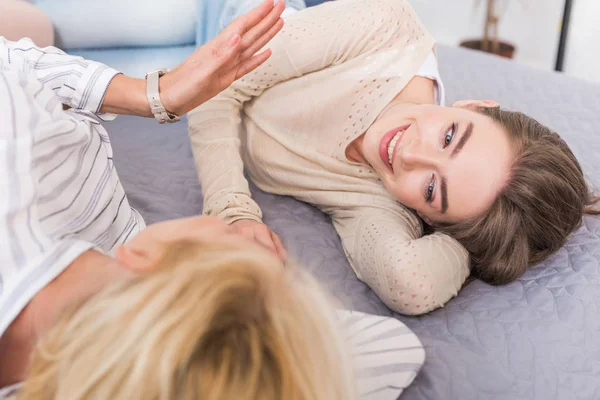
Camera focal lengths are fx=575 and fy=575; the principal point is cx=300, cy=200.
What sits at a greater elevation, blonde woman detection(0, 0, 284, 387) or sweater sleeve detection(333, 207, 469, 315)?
blonde woman detection(0, 0, 284, 387)

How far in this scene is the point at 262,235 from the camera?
1.11m

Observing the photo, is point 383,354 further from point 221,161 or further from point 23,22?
point 23,22

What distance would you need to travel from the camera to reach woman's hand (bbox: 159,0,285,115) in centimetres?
105

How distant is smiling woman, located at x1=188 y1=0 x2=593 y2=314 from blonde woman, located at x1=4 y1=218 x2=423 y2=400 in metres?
0.55

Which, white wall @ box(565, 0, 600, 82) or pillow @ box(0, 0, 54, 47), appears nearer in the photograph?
pillow @ box(0, 0, 54, 47)

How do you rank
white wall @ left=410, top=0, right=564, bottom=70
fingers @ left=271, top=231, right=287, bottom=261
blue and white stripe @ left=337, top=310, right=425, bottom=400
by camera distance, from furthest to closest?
1. white wall @ left=410, top=0, right=564, bottom=70
2. fingers @ left=271, top=231, right=287, bottom=261
3. blue and white stripe @ left=337, top=310, right=425, bottom=400

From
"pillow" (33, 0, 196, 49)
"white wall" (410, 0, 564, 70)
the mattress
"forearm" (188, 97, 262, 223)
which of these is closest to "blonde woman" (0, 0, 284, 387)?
"forearm" (188, 97, 262, 223)

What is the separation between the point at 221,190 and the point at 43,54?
0.43 m

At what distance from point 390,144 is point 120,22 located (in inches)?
44.1

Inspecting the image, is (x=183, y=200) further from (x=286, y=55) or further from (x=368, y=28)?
Answer: (x=368, y=28)

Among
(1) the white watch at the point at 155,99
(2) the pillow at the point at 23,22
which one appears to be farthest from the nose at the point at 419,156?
(2) the pillow at the point at 23,22

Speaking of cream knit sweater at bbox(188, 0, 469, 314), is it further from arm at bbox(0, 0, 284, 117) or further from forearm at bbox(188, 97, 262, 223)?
arm at bbox(0, 0, 284, 117)

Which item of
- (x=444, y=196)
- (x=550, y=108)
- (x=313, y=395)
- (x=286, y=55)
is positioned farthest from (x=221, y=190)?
(x=550, y=108)

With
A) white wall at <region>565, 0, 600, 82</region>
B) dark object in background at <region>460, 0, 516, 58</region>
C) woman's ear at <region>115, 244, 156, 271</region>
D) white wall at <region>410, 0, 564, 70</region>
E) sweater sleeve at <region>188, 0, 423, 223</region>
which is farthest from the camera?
white wall at <region>410, 0, 564, 70</region>
